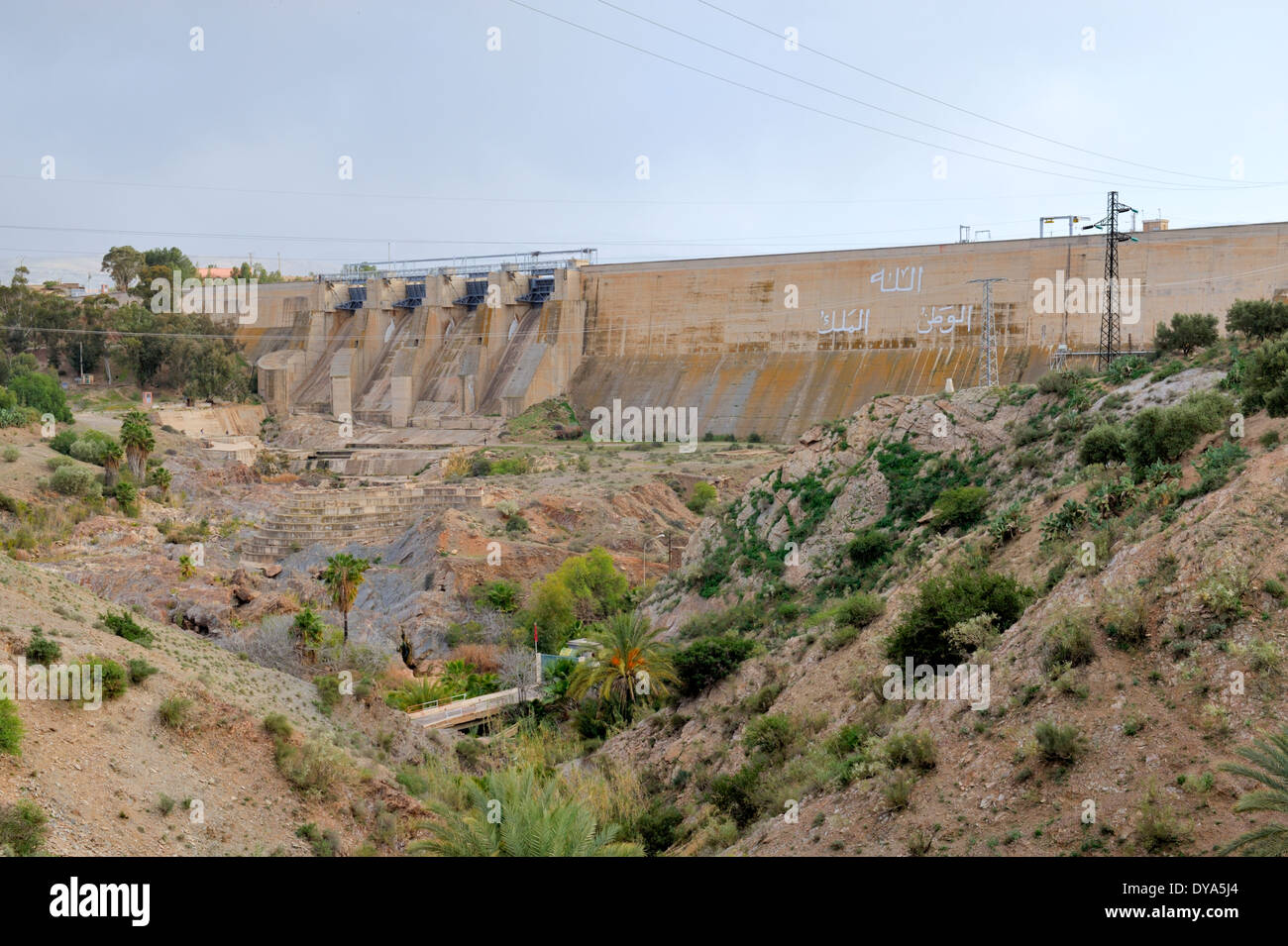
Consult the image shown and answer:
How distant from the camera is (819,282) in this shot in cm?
5462

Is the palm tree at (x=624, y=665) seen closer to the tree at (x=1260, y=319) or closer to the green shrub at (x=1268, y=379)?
the green shrub at (x=1268, y=379)

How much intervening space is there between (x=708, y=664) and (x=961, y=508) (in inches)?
217

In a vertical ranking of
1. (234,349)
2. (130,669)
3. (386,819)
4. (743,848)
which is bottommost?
(386,819)

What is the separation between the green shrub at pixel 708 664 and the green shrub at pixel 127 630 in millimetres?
8827

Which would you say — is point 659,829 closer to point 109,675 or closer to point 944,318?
point 109,675

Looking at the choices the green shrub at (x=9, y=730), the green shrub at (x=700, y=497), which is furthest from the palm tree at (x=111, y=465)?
the green shrub at (x=9, y=730)

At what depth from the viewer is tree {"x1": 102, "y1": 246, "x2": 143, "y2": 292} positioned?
314 ft

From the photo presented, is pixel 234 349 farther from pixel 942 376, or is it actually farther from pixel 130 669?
pixel 130 669

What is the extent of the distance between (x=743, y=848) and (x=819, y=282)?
44520 millimetres

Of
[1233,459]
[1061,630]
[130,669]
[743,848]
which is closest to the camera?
[1061,630]

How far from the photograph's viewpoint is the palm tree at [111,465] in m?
45.8

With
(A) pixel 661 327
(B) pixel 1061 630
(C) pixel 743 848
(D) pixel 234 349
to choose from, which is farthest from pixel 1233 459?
(D) pixel 234 349
